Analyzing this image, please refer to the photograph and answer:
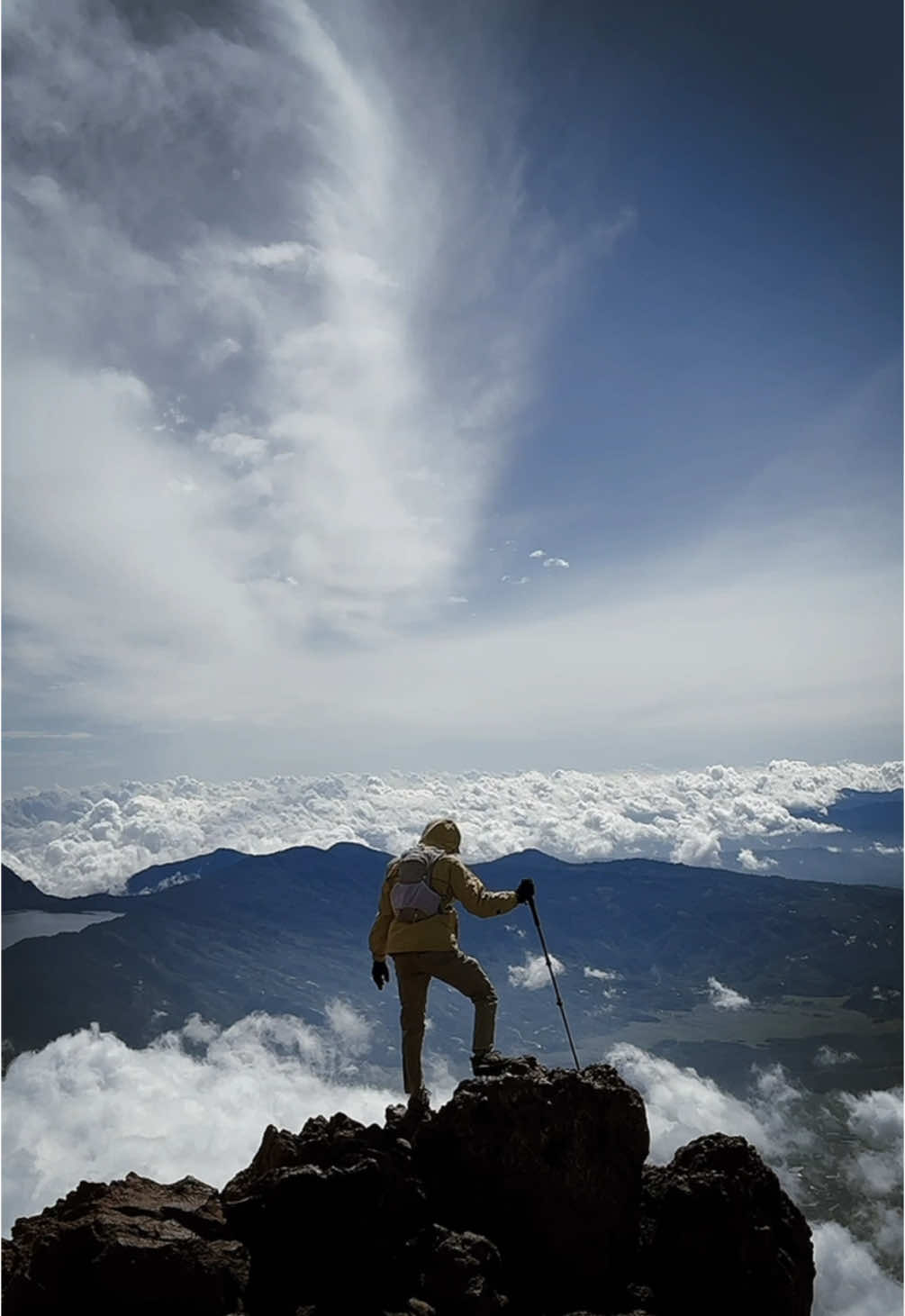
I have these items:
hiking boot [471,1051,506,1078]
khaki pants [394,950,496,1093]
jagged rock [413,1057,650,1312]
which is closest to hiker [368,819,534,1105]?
khaki pants [394,950,496,1093]

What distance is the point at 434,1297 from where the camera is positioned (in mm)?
5812

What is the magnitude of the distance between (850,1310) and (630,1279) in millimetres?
264138

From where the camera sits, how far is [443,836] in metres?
9.92

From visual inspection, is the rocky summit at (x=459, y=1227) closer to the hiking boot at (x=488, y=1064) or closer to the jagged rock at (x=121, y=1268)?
the jagged rock at (x=121, y=1268)

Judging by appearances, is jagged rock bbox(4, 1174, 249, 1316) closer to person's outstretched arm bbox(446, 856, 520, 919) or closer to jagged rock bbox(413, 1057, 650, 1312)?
jagged rock bbox(413, 1057, 650, 1312)

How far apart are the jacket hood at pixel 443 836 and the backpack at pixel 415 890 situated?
299 millimetres

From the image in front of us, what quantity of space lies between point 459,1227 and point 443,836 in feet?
13.4

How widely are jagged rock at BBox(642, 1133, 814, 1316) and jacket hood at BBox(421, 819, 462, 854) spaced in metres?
4.08

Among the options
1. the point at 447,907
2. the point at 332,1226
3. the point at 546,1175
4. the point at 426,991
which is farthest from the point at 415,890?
the point at 332,1226

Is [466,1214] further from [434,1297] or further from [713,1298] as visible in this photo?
[713,1298]

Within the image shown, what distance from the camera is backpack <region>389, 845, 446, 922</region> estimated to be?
928 cm

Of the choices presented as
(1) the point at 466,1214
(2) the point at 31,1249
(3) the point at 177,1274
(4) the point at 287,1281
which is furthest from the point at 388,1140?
(2) the point at 31,1249

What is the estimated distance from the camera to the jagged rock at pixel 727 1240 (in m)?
6.47

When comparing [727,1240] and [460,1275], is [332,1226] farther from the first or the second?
[727,1240]
